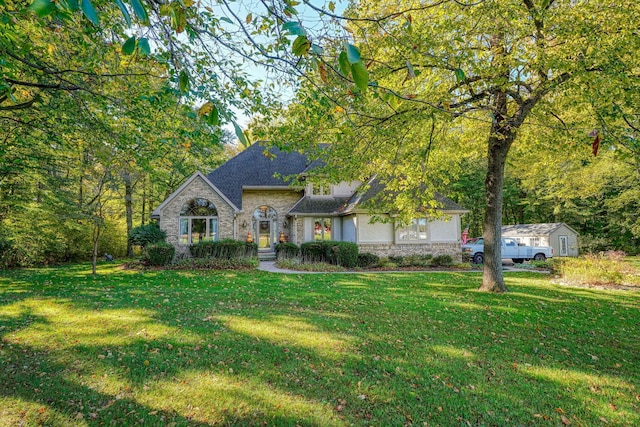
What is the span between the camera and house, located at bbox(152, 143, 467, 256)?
17250 mm

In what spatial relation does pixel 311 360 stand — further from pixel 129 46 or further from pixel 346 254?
pixel 346 254

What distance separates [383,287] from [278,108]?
22.4 feet

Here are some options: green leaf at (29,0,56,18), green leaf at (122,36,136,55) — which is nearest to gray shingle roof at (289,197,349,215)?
green leaf at (122,36,136,55)

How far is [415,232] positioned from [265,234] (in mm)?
9091

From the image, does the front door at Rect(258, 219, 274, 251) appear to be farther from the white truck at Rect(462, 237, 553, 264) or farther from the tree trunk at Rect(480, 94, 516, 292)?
the white truck at Rect(462, 237, 553, 264)

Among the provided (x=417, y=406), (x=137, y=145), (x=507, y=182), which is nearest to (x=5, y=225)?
(x=137, y=145)

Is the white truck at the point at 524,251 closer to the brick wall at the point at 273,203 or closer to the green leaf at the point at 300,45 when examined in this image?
the brick wall at the point at 273,203

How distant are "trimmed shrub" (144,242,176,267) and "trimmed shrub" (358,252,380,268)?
30.0ft

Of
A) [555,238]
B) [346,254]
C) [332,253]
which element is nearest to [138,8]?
[346,254]

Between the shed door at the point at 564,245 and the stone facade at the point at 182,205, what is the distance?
79.3 ft

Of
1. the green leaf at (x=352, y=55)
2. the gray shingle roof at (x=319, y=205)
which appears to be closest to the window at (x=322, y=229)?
the gray shingle roof at (x=319, y=205)

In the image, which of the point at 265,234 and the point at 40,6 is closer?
the point at 40,6

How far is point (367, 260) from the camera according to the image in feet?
54.3

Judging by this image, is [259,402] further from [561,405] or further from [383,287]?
[383,287]
